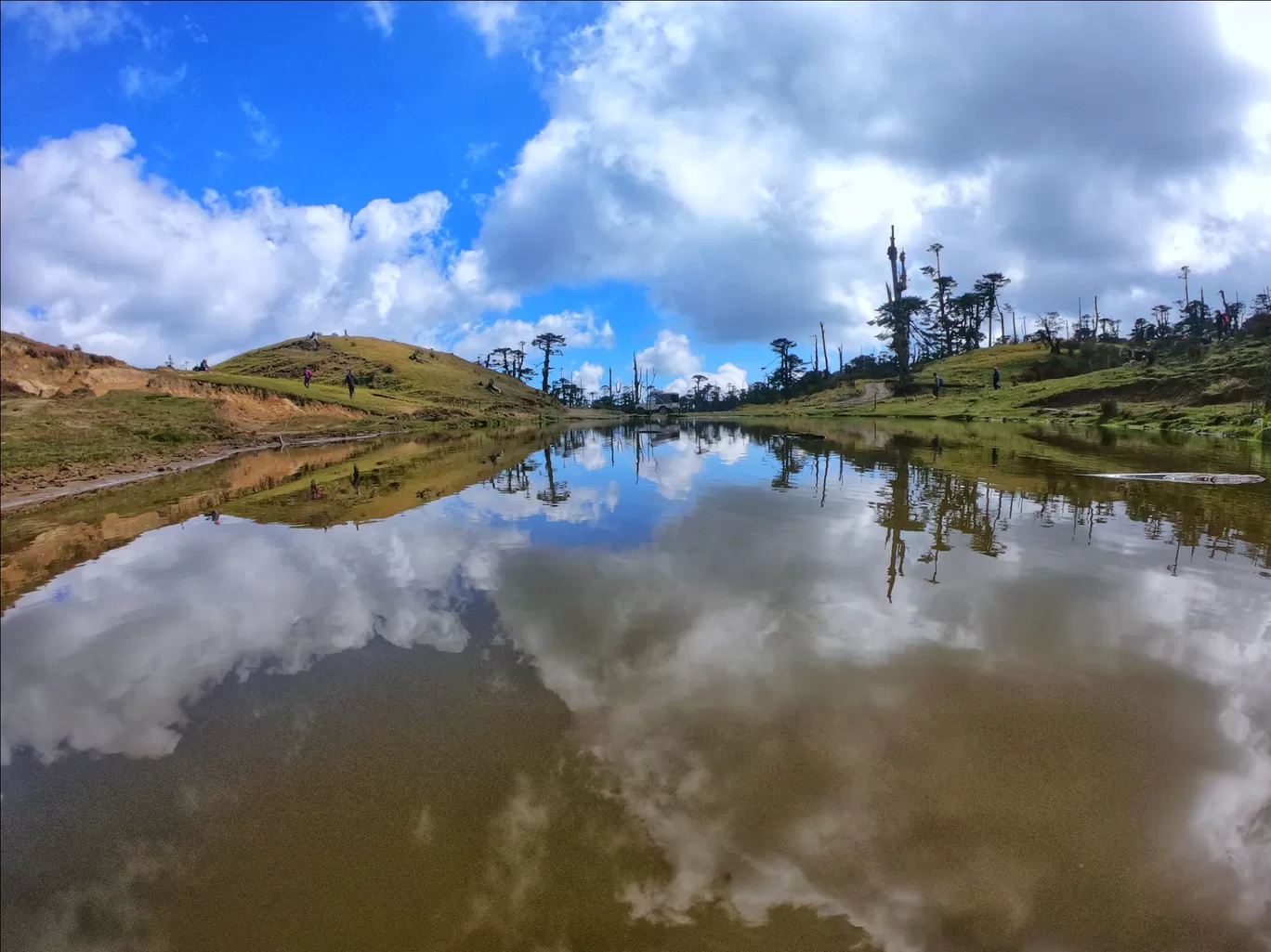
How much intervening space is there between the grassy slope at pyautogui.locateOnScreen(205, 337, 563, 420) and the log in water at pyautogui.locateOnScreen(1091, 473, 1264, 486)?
162 ft

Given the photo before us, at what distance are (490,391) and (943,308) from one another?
67045 millimetres

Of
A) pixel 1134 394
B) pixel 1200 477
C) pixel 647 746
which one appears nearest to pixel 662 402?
pixel 1134 394

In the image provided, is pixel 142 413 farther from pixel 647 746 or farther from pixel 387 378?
pixel 387 378

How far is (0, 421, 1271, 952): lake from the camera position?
3043 millimetres

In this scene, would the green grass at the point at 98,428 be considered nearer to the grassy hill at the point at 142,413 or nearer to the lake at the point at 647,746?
the grassy hill at the point at 142,413

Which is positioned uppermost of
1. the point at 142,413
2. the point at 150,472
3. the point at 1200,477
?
the point at 142,413

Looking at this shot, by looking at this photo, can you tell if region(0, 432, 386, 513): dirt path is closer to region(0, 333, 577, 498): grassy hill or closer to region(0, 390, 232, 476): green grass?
region(0, 333, 577, 498): grassy hill

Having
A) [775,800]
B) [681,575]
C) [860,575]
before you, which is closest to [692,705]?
[775,800]

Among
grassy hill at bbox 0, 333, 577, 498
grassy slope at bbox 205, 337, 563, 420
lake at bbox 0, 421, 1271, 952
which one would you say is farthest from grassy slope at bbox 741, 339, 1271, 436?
grassy hill at bbox 0, 333, 577, 498

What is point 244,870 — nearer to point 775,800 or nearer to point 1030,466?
point 775,800

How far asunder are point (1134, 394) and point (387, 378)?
234 ft

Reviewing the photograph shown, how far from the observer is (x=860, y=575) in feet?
26.6

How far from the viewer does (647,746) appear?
4.31 m

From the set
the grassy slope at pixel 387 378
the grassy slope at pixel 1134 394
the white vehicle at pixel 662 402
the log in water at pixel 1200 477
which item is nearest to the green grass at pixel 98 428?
the grassy slope at pixel 387 378
